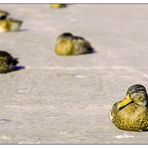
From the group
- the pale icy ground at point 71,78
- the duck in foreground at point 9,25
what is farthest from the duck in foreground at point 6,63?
the duck in foreground at point 9,25

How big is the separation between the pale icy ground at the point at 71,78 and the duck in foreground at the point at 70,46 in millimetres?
145

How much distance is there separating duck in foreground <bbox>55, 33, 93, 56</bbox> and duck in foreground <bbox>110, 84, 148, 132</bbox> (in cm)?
439

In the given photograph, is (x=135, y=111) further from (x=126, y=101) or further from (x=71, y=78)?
(x=71, y=78)

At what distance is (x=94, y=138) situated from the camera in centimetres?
598

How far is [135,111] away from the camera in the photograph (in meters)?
6.16

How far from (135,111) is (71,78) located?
2825 millimetres

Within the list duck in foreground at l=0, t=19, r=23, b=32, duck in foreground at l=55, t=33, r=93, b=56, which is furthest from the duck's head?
duck in foreground at l=0, t=19, r=23, b=32

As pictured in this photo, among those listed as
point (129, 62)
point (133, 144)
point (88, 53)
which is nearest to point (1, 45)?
point (88, 53)

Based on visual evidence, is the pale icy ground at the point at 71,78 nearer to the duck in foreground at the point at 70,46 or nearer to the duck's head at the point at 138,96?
the duck in foreground at the point at 70,46

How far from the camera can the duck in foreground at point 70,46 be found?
10.6 metres

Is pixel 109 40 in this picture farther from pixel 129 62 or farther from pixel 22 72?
pixel 22 72

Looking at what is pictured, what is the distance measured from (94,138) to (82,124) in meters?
0.52

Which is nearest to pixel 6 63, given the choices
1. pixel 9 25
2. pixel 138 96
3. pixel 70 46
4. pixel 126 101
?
pixel 70 46

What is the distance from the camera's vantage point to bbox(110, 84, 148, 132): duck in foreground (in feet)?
20.0
